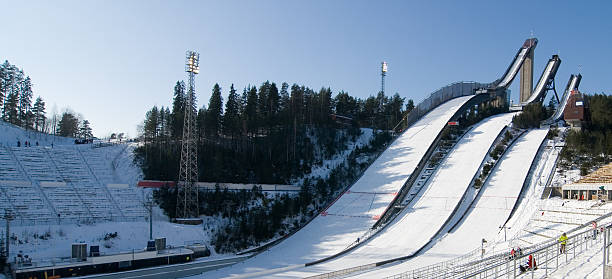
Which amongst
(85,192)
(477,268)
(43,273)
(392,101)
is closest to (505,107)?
(392,101)

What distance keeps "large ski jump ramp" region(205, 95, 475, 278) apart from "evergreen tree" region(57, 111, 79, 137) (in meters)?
44.2

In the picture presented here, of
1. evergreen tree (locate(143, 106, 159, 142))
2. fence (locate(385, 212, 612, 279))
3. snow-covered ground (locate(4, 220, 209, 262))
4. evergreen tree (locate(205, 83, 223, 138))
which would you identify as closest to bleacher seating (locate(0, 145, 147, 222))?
snow-covered ground (locate(4, 220, 209, 262))

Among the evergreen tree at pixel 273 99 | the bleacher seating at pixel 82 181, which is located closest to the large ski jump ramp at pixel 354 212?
the bleacher seating at pixel 82 181

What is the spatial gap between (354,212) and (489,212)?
850cm

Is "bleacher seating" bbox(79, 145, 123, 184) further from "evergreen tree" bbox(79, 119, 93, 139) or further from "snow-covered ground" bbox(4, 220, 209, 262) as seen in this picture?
"evergreen tree" bbox(79, 119, 93, 139)

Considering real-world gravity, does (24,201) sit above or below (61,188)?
below

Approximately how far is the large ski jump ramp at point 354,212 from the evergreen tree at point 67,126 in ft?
145

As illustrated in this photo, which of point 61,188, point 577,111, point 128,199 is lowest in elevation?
point 128,199

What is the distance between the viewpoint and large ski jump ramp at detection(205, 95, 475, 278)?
23.1 metres

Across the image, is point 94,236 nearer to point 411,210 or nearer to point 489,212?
point 411,210

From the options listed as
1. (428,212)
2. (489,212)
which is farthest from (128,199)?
(489,212)

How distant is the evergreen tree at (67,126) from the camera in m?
59.1

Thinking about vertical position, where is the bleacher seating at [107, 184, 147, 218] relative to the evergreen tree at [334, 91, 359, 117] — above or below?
below

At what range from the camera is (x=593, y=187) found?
22312mm
